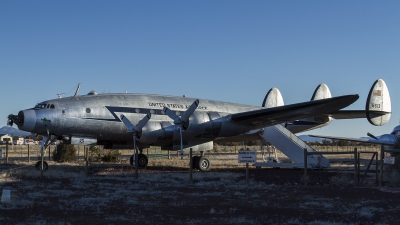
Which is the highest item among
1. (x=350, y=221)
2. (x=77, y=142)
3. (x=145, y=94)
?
(x=145, y=94)

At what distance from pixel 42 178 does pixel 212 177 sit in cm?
638

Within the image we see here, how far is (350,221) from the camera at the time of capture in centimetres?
781

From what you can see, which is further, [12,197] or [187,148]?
[187,148]

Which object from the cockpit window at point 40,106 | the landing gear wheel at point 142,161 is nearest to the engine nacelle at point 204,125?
the landing gear wheel at point 142,161

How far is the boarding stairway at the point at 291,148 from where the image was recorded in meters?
21.8

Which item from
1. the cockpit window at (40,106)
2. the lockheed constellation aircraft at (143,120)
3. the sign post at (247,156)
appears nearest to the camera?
the sign post at (247,156)

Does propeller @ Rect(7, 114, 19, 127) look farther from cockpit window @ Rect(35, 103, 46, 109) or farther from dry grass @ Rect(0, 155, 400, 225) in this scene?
dry grass @ Rect(0, 155, 400, 225)

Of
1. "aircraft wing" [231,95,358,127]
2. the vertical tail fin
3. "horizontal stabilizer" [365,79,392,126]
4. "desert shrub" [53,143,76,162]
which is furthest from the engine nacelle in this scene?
"desert shrub" [53,143,76,162]

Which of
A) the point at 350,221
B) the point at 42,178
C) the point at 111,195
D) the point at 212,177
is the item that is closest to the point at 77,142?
the point at 42,178

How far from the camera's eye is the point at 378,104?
23.3 m

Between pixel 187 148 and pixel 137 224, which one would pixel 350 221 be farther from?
pixel 187 148

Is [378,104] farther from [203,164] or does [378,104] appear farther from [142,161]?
[142,161]

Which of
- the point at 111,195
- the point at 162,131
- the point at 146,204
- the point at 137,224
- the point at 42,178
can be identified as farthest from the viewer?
the point at 162,131

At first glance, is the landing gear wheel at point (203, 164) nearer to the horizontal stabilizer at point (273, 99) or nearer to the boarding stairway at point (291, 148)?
the boarding stairway at point (291, 148)
